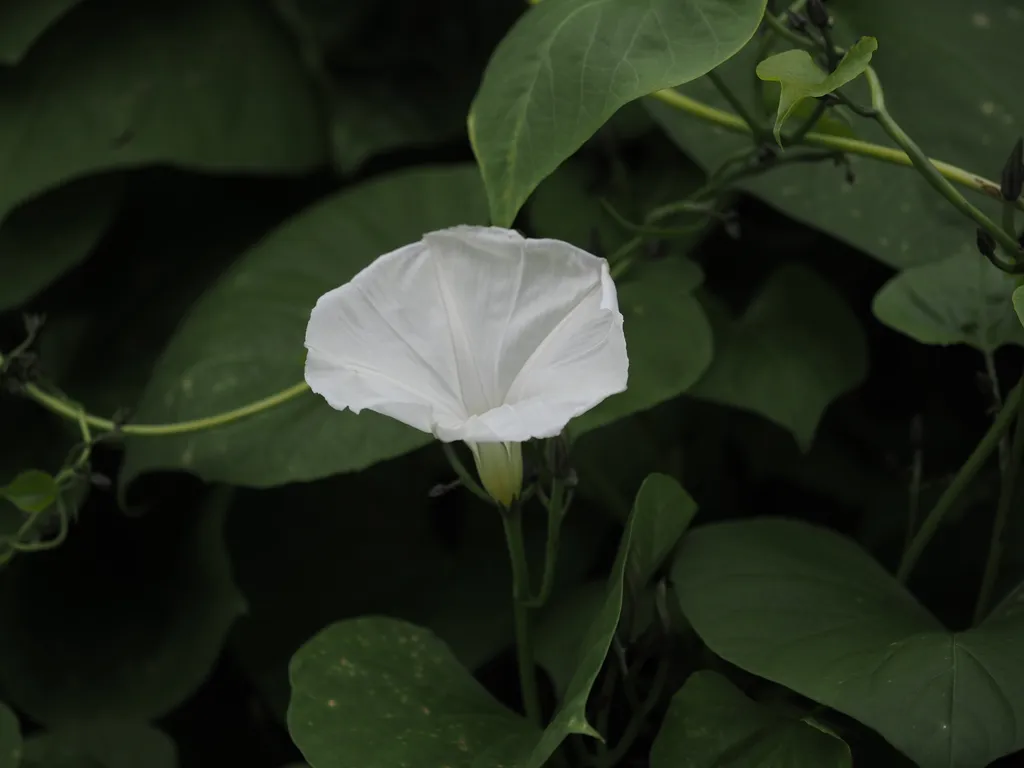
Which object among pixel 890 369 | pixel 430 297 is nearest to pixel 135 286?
pixel 430 297

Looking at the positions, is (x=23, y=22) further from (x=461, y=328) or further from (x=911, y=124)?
(x=911, y=124)

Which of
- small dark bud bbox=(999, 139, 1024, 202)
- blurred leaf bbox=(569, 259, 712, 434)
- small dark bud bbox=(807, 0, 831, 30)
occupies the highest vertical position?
small dark bud bbox=(807, 0, 831, 30)

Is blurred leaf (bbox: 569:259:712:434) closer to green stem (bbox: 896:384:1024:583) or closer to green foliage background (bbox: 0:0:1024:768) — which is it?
green foliage background (bbox: 0:0:1024:768)

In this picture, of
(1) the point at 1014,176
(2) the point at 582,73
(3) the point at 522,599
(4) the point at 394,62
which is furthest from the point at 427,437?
(4) the point at 394,62

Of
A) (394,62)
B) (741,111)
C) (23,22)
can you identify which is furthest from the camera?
Result: (394,62)

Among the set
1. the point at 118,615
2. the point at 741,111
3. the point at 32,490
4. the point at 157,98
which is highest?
the point at 741,111

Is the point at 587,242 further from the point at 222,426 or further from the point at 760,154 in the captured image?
the point at 222,426

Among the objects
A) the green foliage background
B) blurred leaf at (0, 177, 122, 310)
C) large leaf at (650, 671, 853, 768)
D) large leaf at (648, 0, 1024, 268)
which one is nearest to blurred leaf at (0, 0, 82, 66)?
the green foliage background
